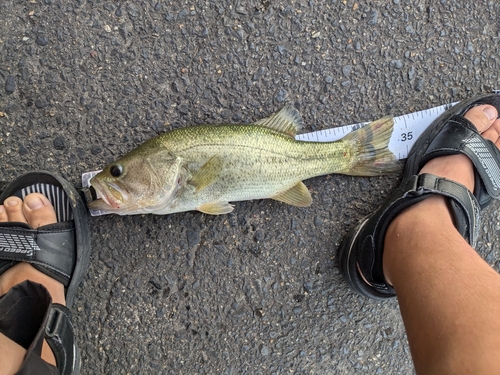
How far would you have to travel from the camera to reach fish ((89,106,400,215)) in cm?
232

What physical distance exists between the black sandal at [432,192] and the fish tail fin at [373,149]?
20 cm

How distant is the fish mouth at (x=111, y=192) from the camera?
229 centimetres

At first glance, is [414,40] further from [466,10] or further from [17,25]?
[17,25]

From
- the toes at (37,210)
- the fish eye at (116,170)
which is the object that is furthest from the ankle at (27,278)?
the fish eye at (116,170)

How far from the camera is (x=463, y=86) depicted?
9.57ft

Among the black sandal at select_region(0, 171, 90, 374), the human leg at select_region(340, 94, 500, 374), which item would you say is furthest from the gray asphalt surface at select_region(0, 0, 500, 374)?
the human leg at select_region(340, 94, 500, 374)

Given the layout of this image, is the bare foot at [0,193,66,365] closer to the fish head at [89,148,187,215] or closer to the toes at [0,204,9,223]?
the toes at [0,204,9,223]

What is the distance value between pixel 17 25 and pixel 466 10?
3356 millimetres

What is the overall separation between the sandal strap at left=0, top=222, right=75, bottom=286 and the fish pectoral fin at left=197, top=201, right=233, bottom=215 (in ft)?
3.21

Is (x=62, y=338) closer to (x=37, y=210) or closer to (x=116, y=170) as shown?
(x=37, y=210)

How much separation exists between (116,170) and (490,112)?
2.67 m

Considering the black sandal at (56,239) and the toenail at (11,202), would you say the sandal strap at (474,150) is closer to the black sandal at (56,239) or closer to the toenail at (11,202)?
the black sandal at (56,239)

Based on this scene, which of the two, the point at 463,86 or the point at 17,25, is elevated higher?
the point at 17,25

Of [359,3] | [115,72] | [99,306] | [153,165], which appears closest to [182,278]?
[99,306]
